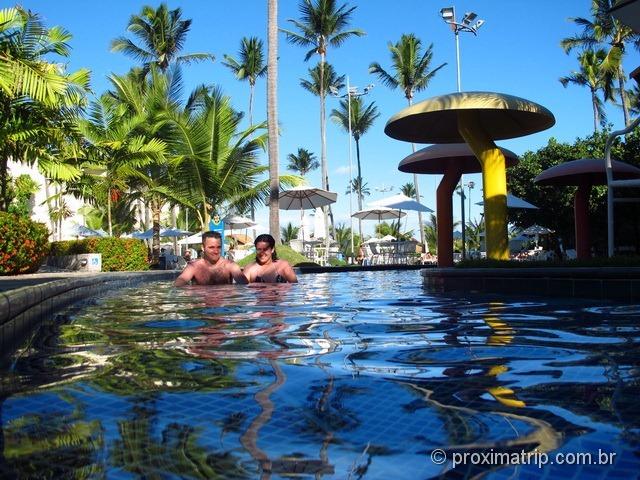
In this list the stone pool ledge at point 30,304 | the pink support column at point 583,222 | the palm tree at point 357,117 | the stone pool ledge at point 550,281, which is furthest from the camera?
the palm tree at point 357,117

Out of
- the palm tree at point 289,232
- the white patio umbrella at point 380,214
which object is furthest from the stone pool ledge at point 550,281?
the palm tree at point 289,232

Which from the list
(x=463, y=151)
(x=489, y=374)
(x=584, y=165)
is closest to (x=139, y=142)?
(x=463, y=151)

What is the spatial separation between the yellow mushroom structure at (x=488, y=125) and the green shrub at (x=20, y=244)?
8.31 meters

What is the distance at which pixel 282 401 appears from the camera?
1935 millimetres

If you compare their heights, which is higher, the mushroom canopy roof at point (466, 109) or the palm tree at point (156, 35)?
the palm tree at point (156, 35)

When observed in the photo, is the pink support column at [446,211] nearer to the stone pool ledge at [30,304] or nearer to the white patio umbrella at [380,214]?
the stone pool ledge at [30,304]

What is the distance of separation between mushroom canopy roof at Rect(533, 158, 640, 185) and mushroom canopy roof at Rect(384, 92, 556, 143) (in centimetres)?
209

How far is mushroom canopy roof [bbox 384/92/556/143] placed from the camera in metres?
7.54

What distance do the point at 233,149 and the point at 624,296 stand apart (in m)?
15.6

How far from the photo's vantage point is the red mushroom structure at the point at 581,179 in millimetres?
10531

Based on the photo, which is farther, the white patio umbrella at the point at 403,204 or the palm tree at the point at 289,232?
the palm tree at the point at 289,232

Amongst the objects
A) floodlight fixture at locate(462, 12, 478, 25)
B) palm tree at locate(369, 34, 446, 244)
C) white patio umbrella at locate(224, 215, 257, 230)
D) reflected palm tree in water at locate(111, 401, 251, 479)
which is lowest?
reflected palm tree in water at locate(111, 401, 251, 479)

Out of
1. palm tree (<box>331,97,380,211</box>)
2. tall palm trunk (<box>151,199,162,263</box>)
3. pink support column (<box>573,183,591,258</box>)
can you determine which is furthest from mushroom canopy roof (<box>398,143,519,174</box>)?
palm tree (<box>331,97,380,211</box>)

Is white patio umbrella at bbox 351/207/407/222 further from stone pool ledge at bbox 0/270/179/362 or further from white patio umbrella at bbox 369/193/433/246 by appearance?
stone pool ledge at bbox 0/270/179/362
